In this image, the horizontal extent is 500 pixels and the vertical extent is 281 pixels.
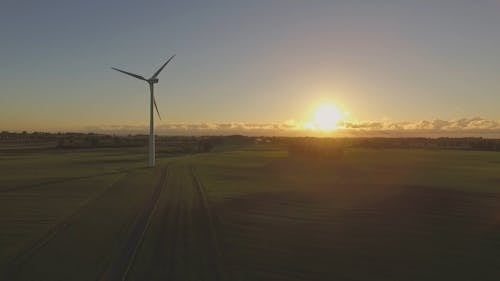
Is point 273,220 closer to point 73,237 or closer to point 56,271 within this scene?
point 73,237

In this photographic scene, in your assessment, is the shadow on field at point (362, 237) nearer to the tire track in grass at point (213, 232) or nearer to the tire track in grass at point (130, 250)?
the tire track in grass at point (213, 232)

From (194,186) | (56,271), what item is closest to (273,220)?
(56,271)

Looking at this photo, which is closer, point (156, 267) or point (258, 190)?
point (156, 267)

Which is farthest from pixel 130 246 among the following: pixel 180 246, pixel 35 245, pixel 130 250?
pixel 35 245

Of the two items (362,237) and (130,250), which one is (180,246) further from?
(362,237)

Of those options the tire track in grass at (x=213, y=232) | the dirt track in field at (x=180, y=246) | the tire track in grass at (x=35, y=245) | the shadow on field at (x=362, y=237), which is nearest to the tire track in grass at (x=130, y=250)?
the dirt track in field at (x=180, y=246)

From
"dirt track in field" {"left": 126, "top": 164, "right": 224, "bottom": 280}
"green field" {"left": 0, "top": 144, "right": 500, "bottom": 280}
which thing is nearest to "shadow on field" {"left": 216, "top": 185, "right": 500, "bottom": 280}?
"green field" {"left": 0, "top": 144, "right": 500, "bottom": 280}

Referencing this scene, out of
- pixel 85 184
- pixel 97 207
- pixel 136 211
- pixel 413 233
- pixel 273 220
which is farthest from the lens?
pixel 85 184
